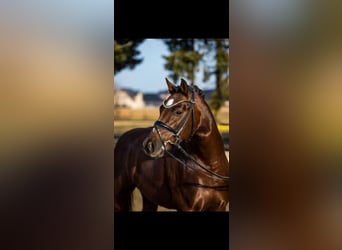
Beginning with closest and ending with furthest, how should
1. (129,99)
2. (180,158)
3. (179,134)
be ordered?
(179,134), (180,158), (129,99)

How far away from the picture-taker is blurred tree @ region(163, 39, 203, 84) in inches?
102

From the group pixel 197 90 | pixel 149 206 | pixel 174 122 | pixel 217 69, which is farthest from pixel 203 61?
pixel 149 206

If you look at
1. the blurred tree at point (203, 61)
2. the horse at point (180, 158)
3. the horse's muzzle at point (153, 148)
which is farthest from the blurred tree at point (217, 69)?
the horse's muzzle at point (153, 148)

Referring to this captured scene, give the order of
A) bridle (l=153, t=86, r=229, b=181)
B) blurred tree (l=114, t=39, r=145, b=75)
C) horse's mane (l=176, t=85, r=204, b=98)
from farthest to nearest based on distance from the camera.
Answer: blurred tree (l=114, t=39, r=145, b=75)
horse's mane (l=176, t=85, r=204, b=98)
bridle (l=153, t=86, r=229, b=181)

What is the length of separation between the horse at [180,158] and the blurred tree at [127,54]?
0.31 m

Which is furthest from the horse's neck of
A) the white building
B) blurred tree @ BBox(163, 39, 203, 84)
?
the white building

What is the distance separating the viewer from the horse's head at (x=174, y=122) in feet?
7.77

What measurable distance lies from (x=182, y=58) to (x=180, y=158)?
73cm

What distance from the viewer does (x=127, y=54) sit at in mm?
2598

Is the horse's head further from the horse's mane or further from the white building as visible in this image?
the white building

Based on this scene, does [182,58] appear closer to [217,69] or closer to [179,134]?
[217,69]

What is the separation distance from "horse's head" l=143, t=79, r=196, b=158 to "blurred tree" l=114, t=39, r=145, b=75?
15.4 inches

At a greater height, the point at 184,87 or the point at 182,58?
the point at 182,58
